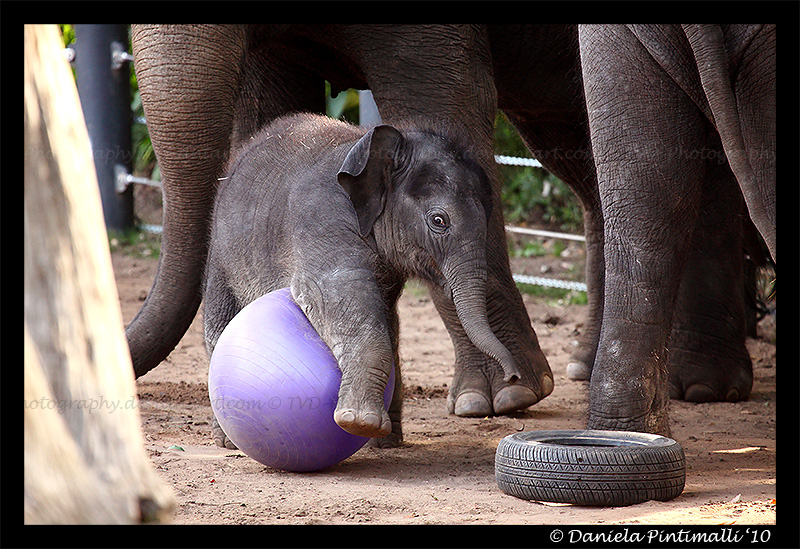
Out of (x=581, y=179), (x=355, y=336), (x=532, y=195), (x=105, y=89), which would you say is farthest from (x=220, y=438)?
(x=532, y=195)

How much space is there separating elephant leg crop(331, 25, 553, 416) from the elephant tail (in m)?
1.31

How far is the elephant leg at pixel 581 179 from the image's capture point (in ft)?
18.1

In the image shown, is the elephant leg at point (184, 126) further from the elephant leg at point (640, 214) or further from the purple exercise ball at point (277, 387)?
the elephant leg at point (640, 214)

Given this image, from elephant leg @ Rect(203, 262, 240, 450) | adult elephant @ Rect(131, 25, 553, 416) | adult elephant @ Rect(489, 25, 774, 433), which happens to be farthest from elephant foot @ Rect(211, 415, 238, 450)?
adult elephant @ Rect(489, 25, 774, 433)

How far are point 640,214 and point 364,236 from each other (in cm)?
88

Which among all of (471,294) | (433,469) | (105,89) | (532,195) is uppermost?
(105,89)

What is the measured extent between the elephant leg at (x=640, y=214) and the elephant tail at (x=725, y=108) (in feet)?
1.09

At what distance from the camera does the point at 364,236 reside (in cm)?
355

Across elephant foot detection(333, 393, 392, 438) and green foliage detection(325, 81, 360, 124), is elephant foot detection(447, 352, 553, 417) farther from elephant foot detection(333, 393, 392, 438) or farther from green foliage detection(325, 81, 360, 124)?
green foliage detection(325, 81, 360, 124)

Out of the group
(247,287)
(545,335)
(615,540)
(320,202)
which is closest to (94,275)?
(615,540)

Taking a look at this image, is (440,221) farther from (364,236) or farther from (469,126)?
(469,126)

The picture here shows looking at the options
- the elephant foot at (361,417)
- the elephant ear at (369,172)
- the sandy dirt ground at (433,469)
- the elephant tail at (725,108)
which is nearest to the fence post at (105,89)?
the sandy dirt ground at (433,469)

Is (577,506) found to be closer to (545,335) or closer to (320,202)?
(320,202)

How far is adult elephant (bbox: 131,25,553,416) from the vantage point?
3.96 meters
